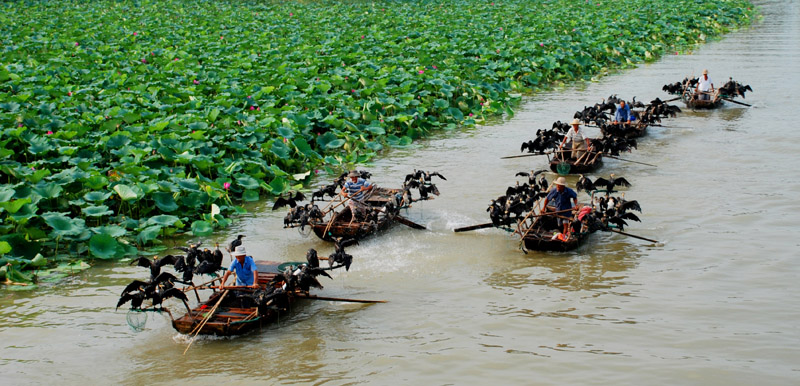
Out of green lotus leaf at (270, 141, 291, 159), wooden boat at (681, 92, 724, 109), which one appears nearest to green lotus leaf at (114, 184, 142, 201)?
green lotus leaf at (270, 141, 291, 159)

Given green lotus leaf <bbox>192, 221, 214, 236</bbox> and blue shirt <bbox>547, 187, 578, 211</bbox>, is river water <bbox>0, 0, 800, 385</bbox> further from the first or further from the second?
blue shirt <bbox>547, 187, 578, 211</bbox>

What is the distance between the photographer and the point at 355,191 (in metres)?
13.7

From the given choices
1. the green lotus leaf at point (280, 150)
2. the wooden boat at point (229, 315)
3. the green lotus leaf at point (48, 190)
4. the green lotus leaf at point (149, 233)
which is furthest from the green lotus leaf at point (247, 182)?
the wooden boat at point (229, 315)

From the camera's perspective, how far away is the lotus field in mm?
12836

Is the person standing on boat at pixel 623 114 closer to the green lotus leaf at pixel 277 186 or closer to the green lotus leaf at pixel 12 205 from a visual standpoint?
the green lotus leaf at pixel 277 186

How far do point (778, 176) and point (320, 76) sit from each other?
12.0 metres

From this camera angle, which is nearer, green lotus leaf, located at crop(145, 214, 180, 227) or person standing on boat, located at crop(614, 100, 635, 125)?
green lotus leaf, located at crop(145, 214, 180, 227)

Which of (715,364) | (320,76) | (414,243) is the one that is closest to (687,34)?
(320,76)

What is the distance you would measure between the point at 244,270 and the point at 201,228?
122 inches

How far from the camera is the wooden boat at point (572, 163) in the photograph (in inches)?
640

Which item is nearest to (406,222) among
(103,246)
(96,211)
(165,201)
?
(165,201)

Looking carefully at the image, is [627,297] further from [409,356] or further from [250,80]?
[250,80]

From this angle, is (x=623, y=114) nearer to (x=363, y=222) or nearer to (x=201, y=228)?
(x=363, y=222)

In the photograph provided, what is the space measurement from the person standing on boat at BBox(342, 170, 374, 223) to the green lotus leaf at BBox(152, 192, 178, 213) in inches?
112
